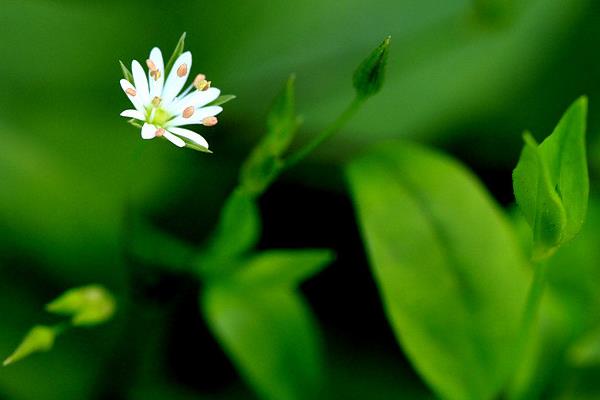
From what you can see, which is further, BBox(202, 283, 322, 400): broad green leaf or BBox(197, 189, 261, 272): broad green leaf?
BBox(202, 283, 322, 400): broad green leaf

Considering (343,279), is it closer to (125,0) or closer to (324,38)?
(324,38)

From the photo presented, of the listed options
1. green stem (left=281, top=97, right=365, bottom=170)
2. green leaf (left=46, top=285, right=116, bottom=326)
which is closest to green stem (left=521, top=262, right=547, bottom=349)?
green stem (left=281, top=97, right=365, bottom=170)

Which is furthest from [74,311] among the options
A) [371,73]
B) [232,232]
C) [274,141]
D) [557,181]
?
[557,181]

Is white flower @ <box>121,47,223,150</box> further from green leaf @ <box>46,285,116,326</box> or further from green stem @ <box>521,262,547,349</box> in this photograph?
green stem @ <box>521,262,547,349</box>

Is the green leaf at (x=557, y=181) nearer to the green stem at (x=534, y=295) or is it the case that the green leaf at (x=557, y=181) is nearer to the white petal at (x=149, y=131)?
the green stem at (x=534, y=295)

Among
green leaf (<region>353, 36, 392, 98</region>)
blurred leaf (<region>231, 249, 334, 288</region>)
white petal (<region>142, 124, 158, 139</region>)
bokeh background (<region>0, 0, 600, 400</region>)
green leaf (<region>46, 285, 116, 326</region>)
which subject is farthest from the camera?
bokeh background (<region>0, 0, 600, 400</region>)

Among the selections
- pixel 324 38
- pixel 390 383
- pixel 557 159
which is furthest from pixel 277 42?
pixel 557 159

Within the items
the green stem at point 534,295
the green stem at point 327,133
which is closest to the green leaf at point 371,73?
the green stem at point 327,133
